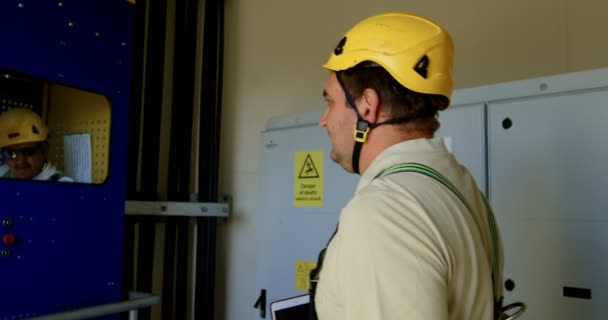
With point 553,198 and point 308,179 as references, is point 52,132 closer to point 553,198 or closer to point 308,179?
point 308,179

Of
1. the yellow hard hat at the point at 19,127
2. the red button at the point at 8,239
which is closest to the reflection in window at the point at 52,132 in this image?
the yellow hard hat at the point at 19,127

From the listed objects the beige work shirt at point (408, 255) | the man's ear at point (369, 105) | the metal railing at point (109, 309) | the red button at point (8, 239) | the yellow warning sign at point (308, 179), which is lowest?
the metal railing at point (109, 309)

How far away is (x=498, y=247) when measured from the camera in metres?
0.92

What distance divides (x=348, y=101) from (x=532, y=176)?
785 mm

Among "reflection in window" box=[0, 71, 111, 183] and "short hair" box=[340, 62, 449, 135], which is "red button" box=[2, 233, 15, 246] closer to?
"reflection in window" box=[0, 71, 111, 183]

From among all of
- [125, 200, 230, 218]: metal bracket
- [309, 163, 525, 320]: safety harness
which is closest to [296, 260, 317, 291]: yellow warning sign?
[125, 200, 230, 218]: metal bracket

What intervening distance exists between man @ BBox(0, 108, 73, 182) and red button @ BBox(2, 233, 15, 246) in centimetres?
23

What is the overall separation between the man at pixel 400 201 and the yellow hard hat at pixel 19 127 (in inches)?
48.0

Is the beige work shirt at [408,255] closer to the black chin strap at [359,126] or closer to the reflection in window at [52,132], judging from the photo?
the black chin strap at [359,126]

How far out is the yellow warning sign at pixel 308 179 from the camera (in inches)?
76.1

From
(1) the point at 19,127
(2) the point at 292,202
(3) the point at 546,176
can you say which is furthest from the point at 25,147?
(3) the point at 546,176

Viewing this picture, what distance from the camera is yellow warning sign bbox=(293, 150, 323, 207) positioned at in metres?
1.93

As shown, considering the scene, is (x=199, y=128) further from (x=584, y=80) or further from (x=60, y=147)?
(x=584, y=80)

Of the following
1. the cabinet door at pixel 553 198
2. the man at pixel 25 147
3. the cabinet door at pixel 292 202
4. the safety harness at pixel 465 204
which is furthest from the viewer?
the cabinet door at pixel 292 202
